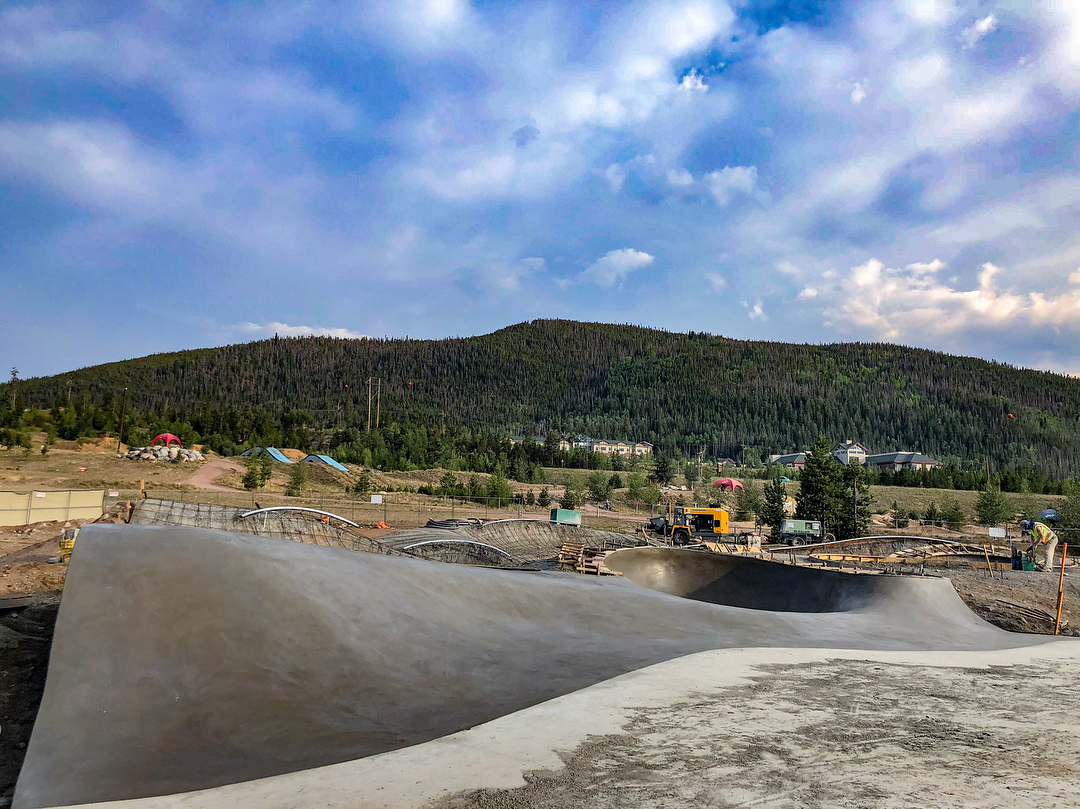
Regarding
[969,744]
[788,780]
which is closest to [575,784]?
[788,780]

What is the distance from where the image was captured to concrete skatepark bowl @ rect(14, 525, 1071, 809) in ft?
16.2

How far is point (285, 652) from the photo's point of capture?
6660 mm

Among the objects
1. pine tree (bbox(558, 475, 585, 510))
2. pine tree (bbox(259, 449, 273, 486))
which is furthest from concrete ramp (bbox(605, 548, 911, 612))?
pine tree (bbox(259, 449, 273, 486))

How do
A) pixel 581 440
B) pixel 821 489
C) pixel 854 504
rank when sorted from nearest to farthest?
1. pixel 854 504
2. pixel 821 489
3. pixel 581 440

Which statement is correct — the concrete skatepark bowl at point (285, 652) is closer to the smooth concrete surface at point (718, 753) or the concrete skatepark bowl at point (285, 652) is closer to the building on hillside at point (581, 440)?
the smooth concrete surface at point (718, 753)

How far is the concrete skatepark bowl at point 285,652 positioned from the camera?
4.94 metres

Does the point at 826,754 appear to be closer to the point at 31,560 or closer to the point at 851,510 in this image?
the point at 31,560

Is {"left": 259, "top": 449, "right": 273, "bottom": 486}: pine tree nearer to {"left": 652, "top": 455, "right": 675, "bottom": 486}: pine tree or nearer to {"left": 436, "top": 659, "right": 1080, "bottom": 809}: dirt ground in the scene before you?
{"left": 652, "top": 455, "right": 675, "bottom": 486}: pine tree

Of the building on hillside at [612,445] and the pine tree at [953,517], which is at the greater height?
the building on hillside at [612,445]

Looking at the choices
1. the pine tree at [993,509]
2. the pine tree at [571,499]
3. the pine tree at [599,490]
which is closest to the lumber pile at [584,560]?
the pine tree at [571,499]

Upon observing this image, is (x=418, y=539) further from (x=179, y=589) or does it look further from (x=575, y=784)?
(x=575, y=784)

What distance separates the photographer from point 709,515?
116 feet

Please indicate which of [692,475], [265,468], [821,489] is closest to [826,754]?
[821,489]

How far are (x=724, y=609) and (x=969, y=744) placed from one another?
27.4ft
